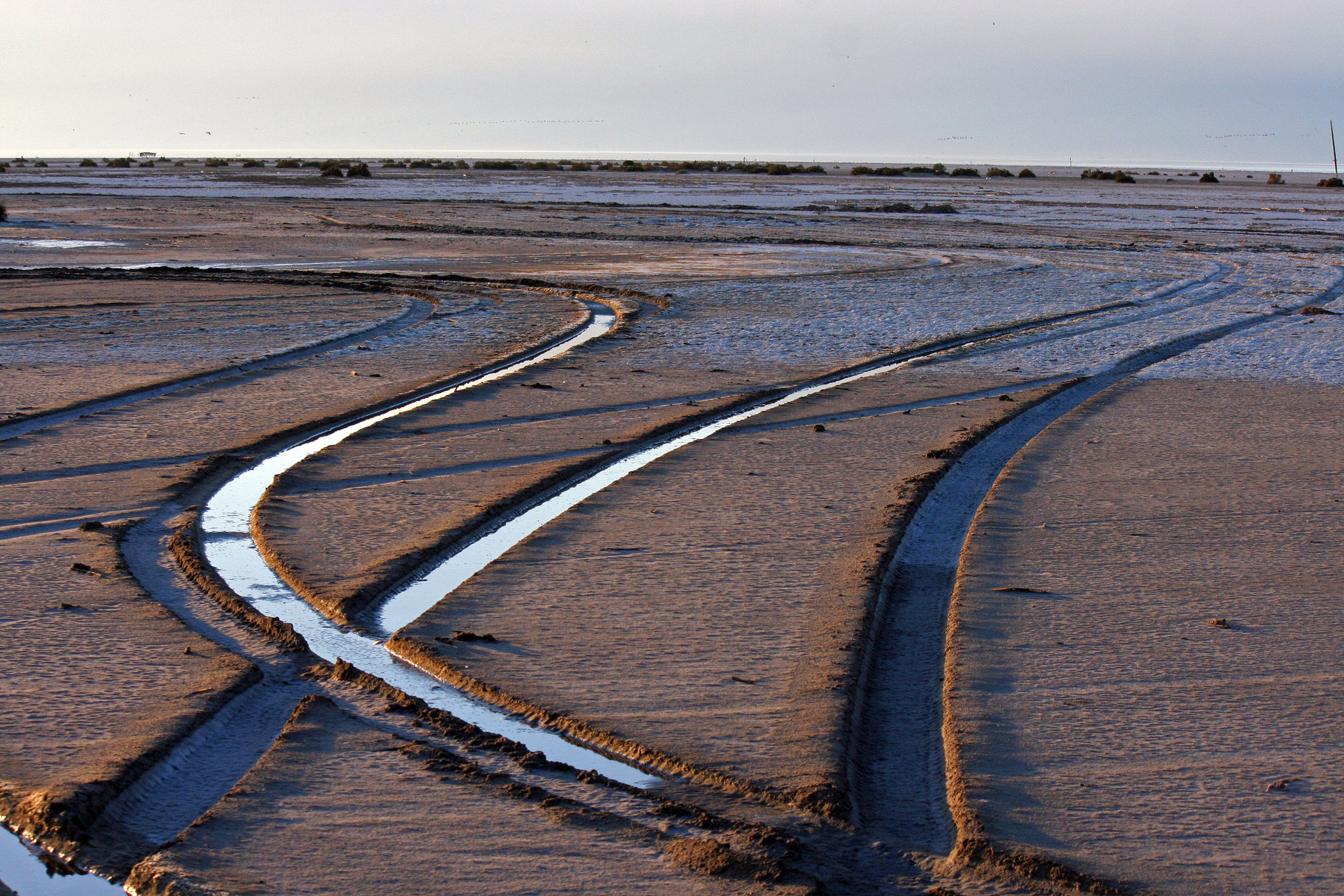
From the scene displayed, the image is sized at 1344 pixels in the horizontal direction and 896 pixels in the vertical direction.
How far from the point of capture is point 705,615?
453 cm

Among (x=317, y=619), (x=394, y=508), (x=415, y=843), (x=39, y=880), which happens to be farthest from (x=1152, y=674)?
(x=394, y=508)

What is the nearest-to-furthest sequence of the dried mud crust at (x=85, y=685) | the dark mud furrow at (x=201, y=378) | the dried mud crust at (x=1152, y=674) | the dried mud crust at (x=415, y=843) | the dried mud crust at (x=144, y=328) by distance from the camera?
1. the dried mud crust at (x=415, y=843)
2. the dried mud crust at (x=1152, y=674)
3. the dried mud crust at (x=85, y=685)
4. the dark mud furrow at (x=201, y=378)
5. the dried mud crust at (x=144, y=328)

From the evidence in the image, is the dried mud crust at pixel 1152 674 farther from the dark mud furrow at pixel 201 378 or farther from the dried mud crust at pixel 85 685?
the dark mud furrow at pixel 201 378

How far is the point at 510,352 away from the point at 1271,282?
11021 millimetres

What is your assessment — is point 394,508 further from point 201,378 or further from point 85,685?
point 201,378

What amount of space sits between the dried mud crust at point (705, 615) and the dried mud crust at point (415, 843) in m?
0.35

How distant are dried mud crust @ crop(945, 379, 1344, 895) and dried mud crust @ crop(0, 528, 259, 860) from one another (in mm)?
2141

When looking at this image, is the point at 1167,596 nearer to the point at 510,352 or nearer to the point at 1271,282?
the point at 510,352

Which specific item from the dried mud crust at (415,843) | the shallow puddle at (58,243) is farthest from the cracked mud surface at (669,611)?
the shallow puddle at (58,243)

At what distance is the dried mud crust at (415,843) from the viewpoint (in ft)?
9.36

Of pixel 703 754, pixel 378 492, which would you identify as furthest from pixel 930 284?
pixel 703 754

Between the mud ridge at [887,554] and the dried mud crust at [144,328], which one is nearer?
the mud ridge at [887,554]

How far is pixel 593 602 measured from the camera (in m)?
4.67

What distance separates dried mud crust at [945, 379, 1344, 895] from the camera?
304 centimetres
